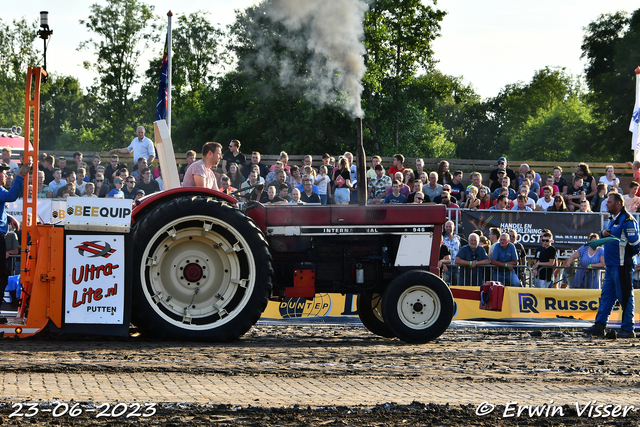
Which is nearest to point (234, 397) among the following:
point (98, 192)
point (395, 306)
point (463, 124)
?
point (395, 306)

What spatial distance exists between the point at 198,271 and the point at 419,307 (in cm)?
222

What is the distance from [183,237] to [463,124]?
232 ft

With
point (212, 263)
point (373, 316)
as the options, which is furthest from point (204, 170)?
point (373, 316)

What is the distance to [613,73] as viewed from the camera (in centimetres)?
3881

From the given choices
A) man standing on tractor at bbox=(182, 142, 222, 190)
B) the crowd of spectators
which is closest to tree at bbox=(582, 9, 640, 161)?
the crowd of spectators

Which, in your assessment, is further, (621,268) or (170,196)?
(621,268)

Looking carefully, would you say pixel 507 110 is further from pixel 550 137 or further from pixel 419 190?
pixel 419 190

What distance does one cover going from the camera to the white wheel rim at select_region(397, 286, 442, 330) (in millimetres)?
7555

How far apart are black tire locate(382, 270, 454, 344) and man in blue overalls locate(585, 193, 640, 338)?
125 inches

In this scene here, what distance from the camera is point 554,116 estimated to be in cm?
6188

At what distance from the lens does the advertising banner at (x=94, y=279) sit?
6762mm

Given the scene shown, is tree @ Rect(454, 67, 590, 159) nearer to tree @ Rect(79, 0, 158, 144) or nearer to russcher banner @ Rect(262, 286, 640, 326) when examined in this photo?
tree @ Rect(79, 0, 158, 144)

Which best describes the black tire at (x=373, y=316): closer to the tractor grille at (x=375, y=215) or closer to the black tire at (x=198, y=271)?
the tractor grille at (x=375, y=215)

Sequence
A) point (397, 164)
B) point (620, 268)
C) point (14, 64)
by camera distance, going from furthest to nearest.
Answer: point (14, 64), point (397, 164), point (620, 268)
